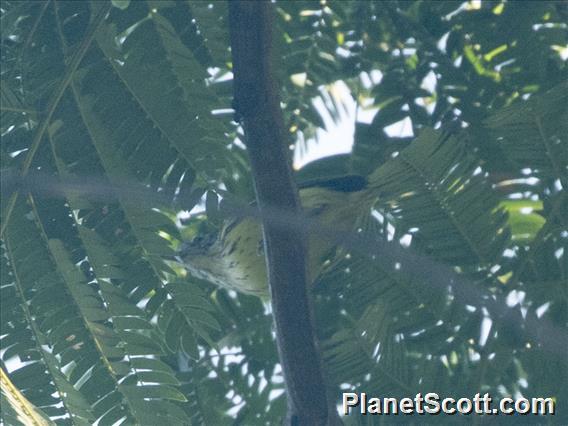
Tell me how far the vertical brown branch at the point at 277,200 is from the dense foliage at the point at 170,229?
8cm

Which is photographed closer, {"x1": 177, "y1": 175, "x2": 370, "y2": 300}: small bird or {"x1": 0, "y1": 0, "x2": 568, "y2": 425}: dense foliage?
{"x1": 0, "y1": 0, "x2": 568, "y2": 425}: dense foliage

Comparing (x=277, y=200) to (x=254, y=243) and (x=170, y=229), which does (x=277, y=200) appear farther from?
(x=254, y=243)

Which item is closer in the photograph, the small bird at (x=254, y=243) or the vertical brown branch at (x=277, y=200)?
the vertical brown branch at (x=277, y=200)

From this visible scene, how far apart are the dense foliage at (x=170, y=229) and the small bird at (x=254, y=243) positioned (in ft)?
0.26

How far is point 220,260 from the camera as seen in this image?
2.66 metres

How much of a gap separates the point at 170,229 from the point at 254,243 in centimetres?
30

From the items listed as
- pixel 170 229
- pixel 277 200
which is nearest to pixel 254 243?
pixel 170 229

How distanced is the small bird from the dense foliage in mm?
79

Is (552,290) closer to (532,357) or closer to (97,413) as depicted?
(532,357)

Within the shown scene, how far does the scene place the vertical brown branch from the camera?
1.96 metres

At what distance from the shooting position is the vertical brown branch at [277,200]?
1.96 metres

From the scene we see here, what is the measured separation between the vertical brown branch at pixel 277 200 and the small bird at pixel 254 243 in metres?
0.07

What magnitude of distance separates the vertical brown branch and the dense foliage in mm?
84

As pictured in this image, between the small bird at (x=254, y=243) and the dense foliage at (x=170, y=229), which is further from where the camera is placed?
the small bird at (x=254, y=243)
